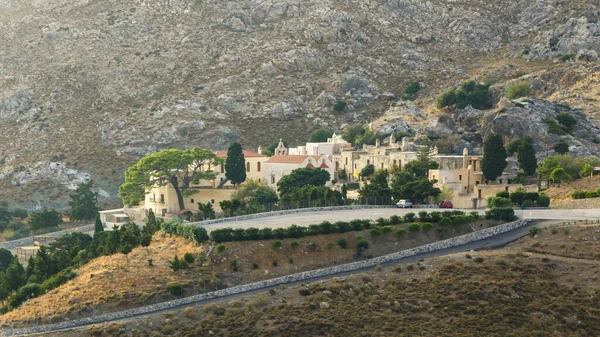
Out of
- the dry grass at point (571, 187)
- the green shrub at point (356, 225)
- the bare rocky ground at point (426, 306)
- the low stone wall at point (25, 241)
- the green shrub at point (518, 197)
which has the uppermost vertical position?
the dry grass at point (571, 187)

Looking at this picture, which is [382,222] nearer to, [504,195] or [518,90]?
[504,195]

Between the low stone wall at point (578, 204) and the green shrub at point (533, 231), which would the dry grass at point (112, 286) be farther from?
the low stone wall at point (578, 204)

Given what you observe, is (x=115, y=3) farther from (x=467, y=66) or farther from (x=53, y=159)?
(x=467, y=66)

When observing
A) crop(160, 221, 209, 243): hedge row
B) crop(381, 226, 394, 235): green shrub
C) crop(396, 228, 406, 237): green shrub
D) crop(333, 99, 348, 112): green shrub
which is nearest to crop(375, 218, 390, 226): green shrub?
crop(381, 226, 394, 235): green shrub

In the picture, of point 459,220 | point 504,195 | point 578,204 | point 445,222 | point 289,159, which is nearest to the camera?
point 445,222

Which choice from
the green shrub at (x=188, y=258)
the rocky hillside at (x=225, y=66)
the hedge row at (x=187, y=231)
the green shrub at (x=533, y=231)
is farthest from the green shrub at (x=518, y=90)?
the green shrub at (x=188, y=258)

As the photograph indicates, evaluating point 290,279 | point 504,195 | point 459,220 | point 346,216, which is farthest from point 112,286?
point 504,195
